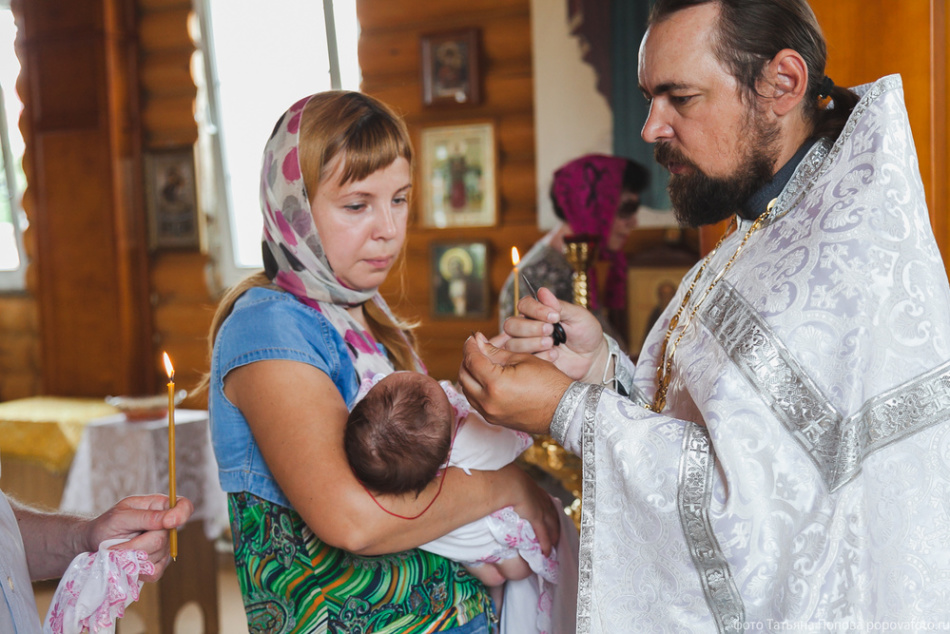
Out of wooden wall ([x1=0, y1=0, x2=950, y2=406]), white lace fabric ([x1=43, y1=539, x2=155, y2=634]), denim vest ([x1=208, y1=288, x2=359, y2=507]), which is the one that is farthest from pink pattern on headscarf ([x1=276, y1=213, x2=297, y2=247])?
wooden wall ([x1=0, y1=0, x2=950, y2=406])

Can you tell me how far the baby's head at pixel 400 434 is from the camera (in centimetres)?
134

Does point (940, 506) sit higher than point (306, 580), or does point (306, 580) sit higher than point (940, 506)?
point (940, 506)

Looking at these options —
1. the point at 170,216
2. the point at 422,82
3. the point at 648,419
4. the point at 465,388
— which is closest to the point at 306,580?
the point at 465,388

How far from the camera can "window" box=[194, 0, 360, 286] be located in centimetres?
595

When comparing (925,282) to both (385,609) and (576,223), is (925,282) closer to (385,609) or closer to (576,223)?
(385,609)

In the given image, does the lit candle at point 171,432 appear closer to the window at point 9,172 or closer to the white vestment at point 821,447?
the white vestment at point 821,447

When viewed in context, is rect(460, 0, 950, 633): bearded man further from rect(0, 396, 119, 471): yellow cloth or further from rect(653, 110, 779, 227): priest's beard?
rect(0, 396, 119, 471): yellow cloth

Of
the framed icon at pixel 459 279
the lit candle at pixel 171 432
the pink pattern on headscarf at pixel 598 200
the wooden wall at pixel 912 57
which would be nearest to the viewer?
the lit candle at pixel 171 432

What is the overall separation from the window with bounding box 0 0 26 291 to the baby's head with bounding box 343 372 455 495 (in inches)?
254

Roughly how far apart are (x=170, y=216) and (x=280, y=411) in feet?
17.2

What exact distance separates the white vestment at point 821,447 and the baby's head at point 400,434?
31 centimetres

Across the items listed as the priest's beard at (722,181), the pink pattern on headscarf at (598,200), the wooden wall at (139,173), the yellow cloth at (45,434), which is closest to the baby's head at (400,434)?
the priest's beard at (722,181)

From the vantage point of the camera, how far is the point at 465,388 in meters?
1.34

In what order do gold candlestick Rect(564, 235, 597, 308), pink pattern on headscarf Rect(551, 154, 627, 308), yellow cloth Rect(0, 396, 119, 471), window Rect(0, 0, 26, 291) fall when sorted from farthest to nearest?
1. window Rect(0, 0, 26, 291)
2. yellow cloth Rect(0, 396, 119, 471)
3. pink pattern on headscarf Rect(551, 154, 627, 308)
4. gold candlestick Rect(564, 235, 597, 308)
